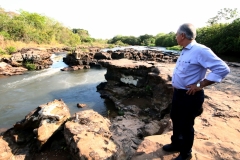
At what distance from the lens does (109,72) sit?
33.7 ft

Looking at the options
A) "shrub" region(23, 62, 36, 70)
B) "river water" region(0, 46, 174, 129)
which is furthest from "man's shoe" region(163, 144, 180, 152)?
"shrub" region(23, 62, 36, 70)

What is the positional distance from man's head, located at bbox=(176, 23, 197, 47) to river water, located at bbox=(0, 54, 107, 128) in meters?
6.04

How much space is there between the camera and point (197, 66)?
2.28 meters

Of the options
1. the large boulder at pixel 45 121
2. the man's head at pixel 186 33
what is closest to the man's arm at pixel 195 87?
the man's head at pixel 186 33

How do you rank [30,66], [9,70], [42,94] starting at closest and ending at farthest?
1. [42,94]
2. [9,70]
3. [30,66]

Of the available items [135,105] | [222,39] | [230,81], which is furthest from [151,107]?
[222,39]

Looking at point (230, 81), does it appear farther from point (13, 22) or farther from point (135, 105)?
point (13, 22)

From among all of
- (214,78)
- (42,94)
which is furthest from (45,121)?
(42,94)

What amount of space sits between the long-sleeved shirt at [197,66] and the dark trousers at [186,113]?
0.16m

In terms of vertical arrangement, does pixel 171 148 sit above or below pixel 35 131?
above

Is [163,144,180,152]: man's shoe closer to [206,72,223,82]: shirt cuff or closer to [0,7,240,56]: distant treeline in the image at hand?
[206,72,223,82]: shirt cuff

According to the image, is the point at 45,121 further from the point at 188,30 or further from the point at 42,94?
the point at 42,94

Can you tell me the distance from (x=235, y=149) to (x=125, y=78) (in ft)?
22.6

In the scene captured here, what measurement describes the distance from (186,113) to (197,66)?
0.62 metres
